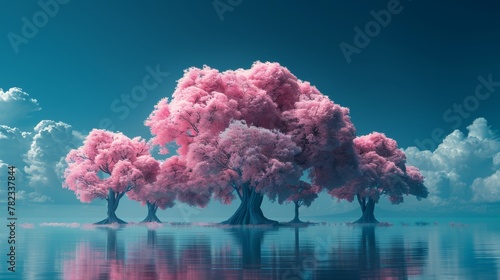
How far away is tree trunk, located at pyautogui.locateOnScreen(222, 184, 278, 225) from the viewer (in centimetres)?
6344

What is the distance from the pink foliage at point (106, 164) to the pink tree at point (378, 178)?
26813 millimetres

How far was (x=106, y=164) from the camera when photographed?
75.8 metres

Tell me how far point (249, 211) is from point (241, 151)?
11.3 m

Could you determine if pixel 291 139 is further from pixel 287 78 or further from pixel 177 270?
pixel 177 270

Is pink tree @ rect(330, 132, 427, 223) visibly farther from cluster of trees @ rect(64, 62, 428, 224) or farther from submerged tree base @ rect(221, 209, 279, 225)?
submerged tree base @ rect(221, 209, 279, 225)

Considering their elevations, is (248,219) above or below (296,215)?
below

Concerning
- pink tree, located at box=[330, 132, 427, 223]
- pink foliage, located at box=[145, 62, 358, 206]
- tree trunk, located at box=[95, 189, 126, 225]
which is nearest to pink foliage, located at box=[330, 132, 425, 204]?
pink tree, located at box=[330, 132, 427, 223]

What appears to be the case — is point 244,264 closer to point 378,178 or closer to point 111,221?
point 378,178

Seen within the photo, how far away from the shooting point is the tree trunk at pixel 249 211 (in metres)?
63.4

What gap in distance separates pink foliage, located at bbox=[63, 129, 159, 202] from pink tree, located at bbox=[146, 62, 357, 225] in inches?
270

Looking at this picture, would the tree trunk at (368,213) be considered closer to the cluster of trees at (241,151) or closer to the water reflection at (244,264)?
the cluster of trees at (241,151)

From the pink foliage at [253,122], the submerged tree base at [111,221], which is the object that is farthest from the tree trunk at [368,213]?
the submerged tree base at [111,221]

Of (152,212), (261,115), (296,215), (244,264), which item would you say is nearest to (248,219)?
(261,115)

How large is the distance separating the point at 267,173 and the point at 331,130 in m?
9.23
